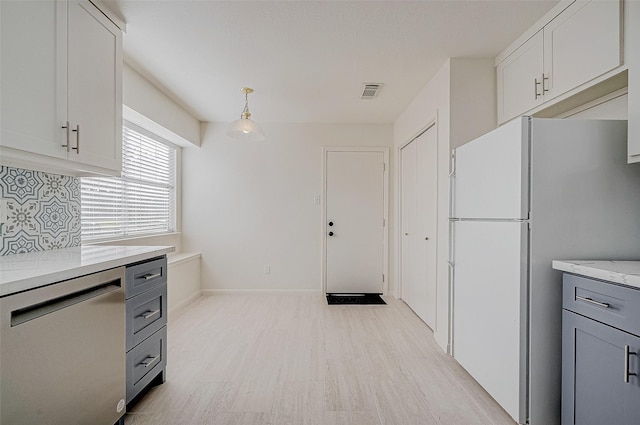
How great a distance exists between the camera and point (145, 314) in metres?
1.88

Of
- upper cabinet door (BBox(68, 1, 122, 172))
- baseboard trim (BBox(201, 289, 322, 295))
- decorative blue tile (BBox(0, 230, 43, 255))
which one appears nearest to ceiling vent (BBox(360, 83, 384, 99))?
upper cabinet door (BBox(68, 1, 122, 172))

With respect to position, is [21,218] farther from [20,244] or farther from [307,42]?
[307,42]

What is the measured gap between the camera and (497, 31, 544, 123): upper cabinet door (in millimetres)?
2104

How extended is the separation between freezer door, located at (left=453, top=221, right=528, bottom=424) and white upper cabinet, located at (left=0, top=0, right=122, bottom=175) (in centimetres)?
243

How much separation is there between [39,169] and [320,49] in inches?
Answer: 79.9

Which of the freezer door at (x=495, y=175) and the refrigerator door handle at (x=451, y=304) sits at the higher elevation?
the freezer door at (x=495, y=175)

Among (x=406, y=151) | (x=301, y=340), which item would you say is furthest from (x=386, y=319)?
(x=406, y=151)

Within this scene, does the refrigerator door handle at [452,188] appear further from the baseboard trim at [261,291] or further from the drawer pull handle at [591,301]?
the baseboard trim at [261,291]

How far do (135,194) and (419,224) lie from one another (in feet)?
10.3

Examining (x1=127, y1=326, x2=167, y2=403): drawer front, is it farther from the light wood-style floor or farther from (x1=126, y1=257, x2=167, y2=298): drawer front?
(x1=126, y1=257, x2=167, y2=298): drawer front

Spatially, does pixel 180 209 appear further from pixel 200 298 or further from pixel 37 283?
pixel 37 283

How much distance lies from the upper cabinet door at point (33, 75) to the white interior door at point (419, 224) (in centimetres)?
282

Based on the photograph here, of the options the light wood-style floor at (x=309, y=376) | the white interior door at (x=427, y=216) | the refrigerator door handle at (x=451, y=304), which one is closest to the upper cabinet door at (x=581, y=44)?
the white interior door at (x=427, y=216)

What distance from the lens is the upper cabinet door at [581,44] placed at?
5.22 feet
